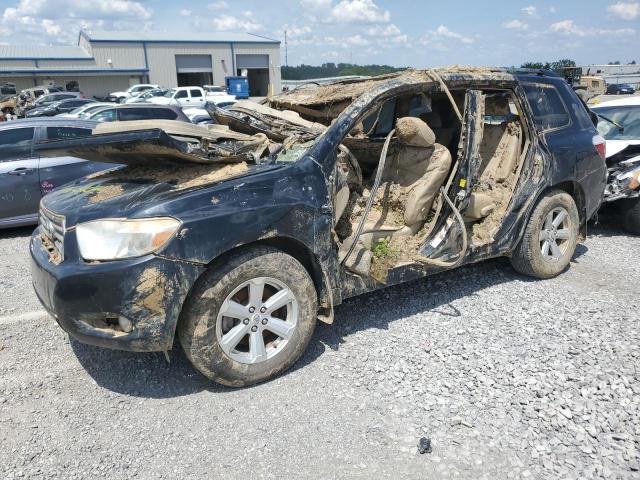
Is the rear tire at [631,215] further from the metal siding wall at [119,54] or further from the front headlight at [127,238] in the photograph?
the metal siding wall at [119,54]

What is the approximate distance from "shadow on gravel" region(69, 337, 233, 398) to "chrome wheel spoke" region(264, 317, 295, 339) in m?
0.48

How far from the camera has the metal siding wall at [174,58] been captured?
47844mm

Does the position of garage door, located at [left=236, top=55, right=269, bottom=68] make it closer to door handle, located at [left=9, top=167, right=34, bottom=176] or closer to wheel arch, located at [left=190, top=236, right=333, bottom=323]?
door handle, located at [left=9, top=167, right=34, bottom=176]

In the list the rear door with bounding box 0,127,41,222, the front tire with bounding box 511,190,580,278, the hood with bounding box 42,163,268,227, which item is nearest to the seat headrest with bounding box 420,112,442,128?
the front tire with bounding box 511,190,580,278

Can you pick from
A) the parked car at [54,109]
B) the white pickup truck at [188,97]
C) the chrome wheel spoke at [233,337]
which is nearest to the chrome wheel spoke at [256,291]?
the chrome wheel spoke at [233,337]

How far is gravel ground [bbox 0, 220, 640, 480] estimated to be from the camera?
2568mm

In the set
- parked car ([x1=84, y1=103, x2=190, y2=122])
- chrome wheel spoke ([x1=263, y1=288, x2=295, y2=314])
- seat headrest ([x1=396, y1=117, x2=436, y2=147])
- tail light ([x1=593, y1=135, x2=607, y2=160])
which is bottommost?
chrome wheel spoke ([x1=263, y1=288, x2=295, y2=314])

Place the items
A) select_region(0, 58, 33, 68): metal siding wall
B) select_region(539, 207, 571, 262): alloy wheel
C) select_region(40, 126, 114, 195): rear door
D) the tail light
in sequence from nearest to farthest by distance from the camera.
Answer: select_region(539, 207, 571, 262): alloy wheel < the tail light < select_region(40, 126, 114, 195): rear door < select_region(0, 58, 33, 68): metal siding wall

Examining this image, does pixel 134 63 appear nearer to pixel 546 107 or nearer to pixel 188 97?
pixel 188 97

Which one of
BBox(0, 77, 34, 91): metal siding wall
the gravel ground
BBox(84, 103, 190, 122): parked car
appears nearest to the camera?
the gravel ground

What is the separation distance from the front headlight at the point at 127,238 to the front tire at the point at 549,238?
3277 mm

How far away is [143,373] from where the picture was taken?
3.37 m

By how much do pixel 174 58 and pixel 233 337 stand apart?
167ft

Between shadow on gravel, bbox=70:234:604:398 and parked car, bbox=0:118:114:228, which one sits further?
parked car, bbox=0:118:114:228
